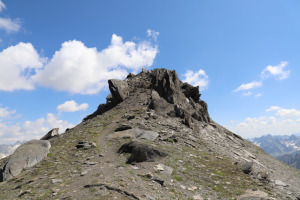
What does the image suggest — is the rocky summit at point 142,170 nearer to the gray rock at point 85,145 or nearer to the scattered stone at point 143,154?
the scattered stone at point 143,154

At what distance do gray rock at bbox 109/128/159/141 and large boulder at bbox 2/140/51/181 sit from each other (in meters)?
10.4

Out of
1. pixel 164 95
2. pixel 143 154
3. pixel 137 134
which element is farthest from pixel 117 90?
pixel 143 154

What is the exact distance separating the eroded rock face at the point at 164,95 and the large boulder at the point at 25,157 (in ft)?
75.5

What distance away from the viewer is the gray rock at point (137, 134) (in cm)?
2866

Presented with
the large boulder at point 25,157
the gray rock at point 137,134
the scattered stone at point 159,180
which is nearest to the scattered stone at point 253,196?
the scattered stone at point 159,180

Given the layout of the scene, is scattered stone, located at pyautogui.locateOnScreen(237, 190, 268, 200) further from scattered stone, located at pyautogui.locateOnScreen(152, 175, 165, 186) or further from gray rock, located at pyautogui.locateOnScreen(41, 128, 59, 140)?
gray rock, located at pyautogui.locateOnScreen(41, 128, 59, 140)

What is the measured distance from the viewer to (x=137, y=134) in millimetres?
29844

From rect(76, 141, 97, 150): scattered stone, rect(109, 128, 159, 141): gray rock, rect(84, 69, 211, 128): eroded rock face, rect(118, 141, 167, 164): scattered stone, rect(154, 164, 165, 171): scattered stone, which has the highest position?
rect(84, 69, 211, 128): eroded rock face

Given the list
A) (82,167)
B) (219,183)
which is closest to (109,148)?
(82,167)

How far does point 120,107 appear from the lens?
158 ft

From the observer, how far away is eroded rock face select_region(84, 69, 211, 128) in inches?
1641

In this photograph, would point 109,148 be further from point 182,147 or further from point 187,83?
point 187,83

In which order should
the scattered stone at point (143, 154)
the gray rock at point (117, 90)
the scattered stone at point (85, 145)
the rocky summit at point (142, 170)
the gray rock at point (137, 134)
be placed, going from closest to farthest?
the rocky summit at point (142, 170) < the scattered stone at point (143, 154) < the scattered stone at point (85, 145) < the gray rock at point (137, 134) < the gray rock at point (117, 90)

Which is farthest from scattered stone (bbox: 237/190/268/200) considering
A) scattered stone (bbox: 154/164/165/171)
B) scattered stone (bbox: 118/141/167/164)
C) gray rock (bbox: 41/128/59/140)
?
gray rock (bbox: 41/128/59/140)
